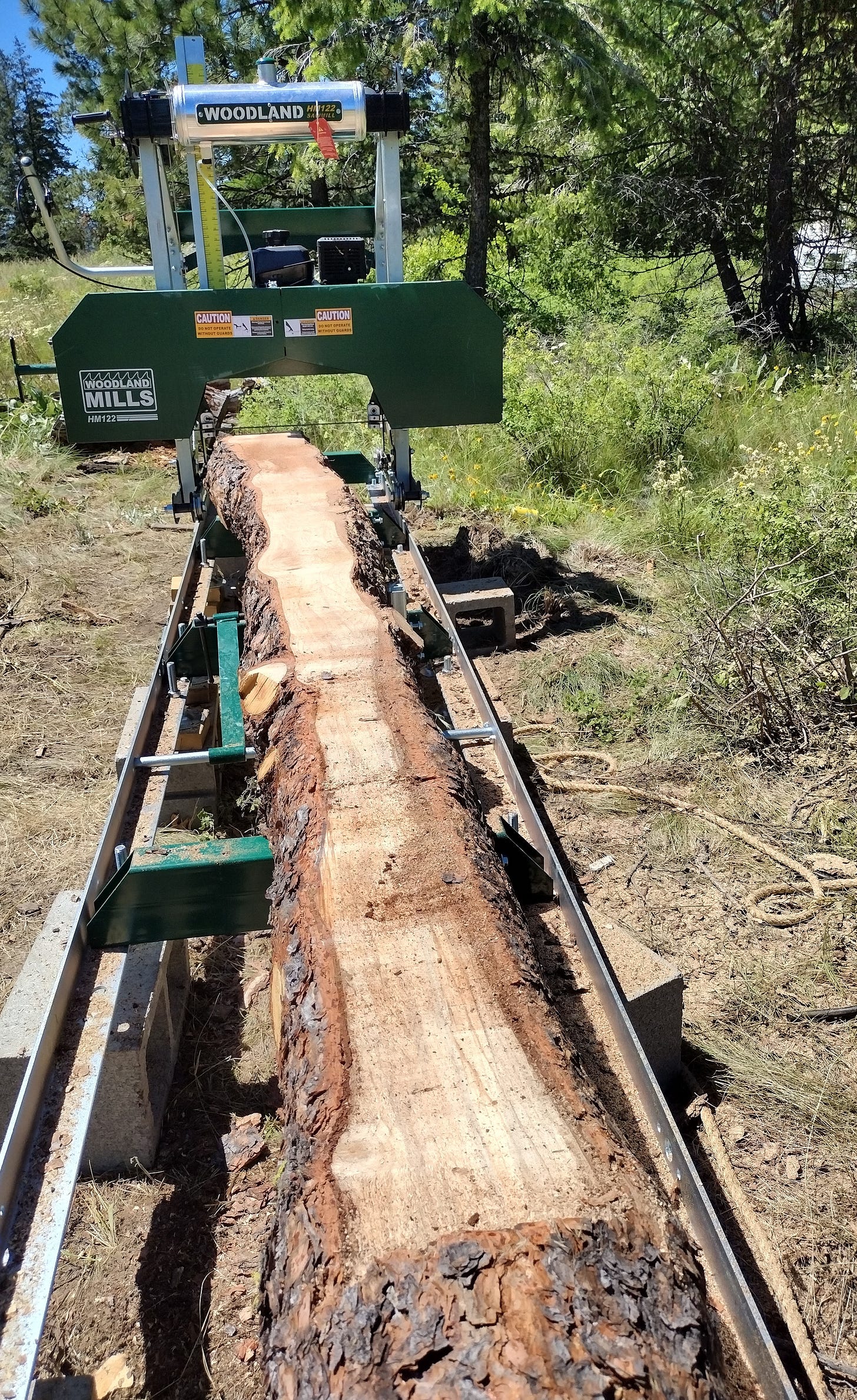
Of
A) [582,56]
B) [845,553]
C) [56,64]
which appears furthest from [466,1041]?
[56,64]

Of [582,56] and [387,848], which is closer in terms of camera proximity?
[387,848]

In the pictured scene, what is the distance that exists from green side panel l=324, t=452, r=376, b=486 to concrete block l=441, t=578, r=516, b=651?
74 cm

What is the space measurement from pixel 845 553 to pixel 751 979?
2.54 metres

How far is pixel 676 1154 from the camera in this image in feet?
5.92

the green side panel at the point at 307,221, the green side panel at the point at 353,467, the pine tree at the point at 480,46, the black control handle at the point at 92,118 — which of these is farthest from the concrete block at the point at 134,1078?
the pine tree at the point at 480,46

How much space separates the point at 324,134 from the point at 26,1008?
390cm

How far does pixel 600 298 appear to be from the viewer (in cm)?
1327

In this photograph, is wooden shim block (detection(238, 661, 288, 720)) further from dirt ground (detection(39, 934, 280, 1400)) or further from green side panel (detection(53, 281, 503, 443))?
green side panel (detection(53, 281, 503, 443))

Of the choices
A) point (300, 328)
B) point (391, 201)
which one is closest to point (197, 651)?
point (300, 328)

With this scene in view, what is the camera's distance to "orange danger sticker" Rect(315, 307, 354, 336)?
4785mm

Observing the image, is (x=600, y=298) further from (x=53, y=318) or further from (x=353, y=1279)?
(x=353, y=1279)

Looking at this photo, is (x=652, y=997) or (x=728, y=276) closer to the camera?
(x=652, y=997)

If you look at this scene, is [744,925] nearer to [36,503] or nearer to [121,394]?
[121,394]

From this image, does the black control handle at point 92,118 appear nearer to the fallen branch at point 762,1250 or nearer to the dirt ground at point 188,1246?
the dirt ground at point 188,1246
